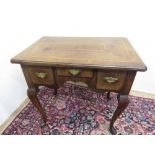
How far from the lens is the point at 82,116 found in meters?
1.33

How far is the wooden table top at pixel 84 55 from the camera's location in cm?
76

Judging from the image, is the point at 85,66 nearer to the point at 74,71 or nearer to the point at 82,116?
the point at 74,71

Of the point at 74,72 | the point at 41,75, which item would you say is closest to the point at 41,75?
the point at 41,75

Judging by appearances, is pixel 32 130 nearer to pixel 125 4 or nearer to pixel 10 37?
pixel 10 37

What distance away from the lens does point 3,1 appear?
1037 millimetres

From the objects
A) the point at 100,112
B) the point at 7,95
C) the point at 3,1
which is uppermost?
the point at 3,1

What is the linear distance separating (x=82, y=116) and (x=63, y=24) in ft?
2.88

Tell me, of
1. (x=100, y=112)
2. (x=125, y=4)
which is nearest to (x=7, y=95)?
(x=100, y=112)

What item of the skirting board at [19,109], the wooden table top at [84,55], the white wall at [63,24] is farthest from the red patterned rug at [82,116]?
the wooden table top at [84,55]

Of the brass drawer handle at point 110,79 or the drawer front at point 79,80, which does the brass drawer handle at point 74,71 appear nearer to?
the drawer front at point 79,80

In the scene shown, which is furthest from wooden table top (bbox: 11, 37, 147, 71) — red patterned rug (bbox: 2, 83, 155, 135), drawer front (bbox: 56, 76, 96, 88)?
red patterned rug (bbox: 2, 83, 155, 135)

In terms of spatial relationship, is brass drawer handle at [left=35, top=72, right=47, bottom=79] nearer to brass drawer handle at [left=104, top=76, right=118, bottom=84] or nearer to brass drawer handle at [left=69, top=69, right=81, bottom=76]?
brass drawer handle at [left=69, top=69, right=81, bottom=76]
